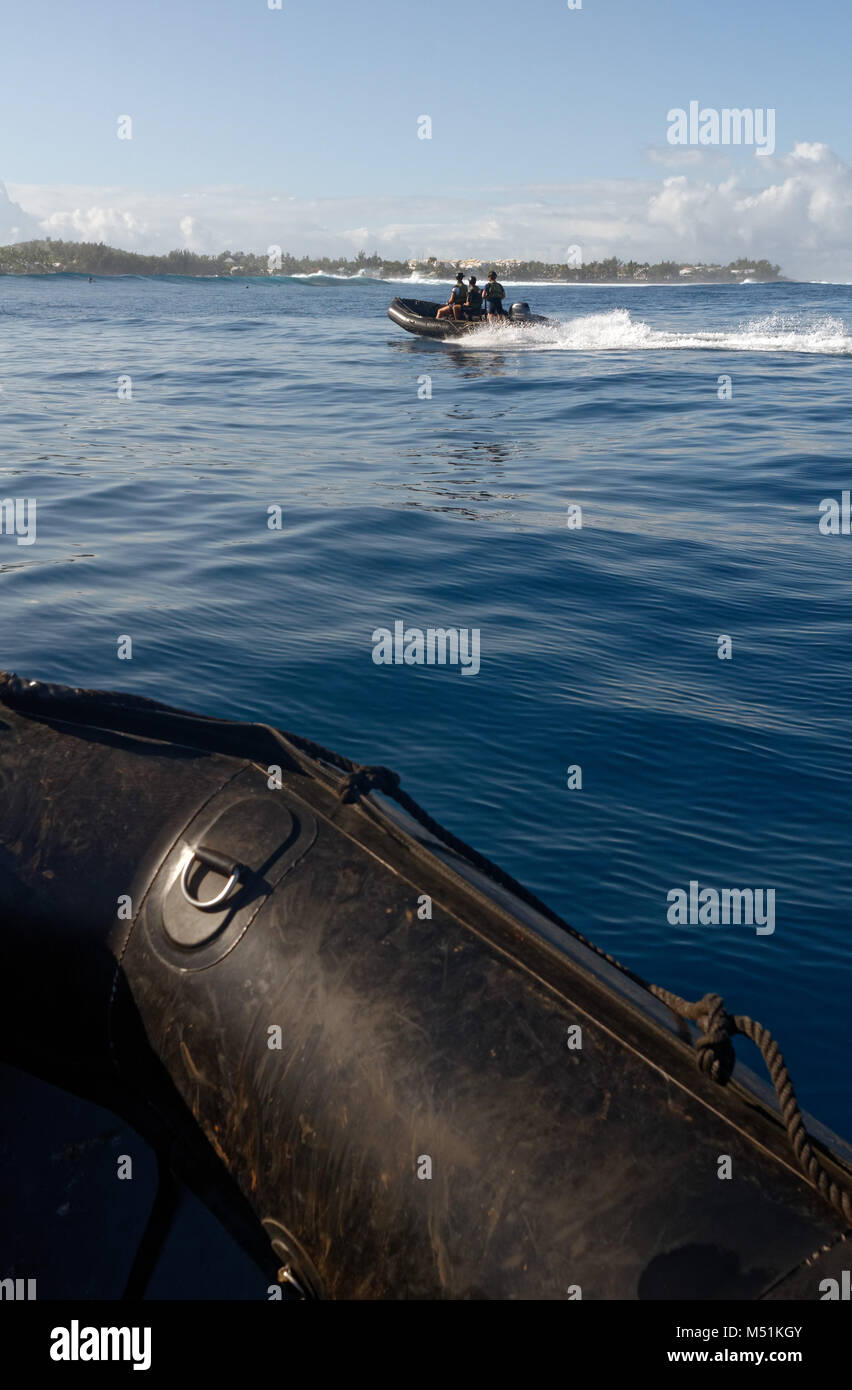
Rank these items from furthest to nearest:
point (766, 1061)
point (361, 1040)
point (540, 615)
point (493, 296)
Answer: point (493, 296) → point (540, 615) → point (361, 1040) → point (766, 1061)

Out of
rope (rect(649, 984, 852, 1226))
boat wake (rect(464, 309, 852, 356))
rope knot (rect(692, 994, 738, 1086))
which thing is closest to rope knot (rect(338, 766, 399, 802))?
rope (rect(649, 984, 852, 1226))

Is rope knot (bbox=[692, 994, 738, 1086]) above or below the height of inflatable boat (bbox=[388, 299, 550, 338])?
below

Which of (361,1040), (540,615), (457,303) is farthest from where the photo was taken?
(457,303)

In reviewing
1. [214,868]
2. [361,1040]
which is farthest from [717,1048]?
[214,868]

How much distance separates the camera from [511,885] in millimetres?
2809

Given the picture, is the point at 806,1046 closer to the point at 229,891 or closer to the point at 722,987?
the point at 722,987

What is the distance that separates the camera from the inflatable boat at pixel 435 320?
30766 mm

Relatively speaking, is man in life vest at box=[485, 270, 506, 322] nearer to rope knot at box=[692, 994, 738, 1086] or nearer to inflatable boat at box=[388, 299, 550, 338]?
inflatable boat at box=[388, 299, 550, 338]

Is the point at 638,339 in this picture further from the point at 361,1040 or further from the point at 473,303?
the point at 361,1040

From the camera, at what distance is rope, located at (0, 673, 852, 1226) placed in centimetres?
194

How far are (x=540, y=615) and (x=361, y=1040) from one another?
20.6 ft

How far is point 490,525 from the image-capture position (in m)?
10.9

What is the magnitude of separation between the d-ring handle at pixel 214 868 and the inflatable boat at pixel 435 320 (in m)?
30.1
